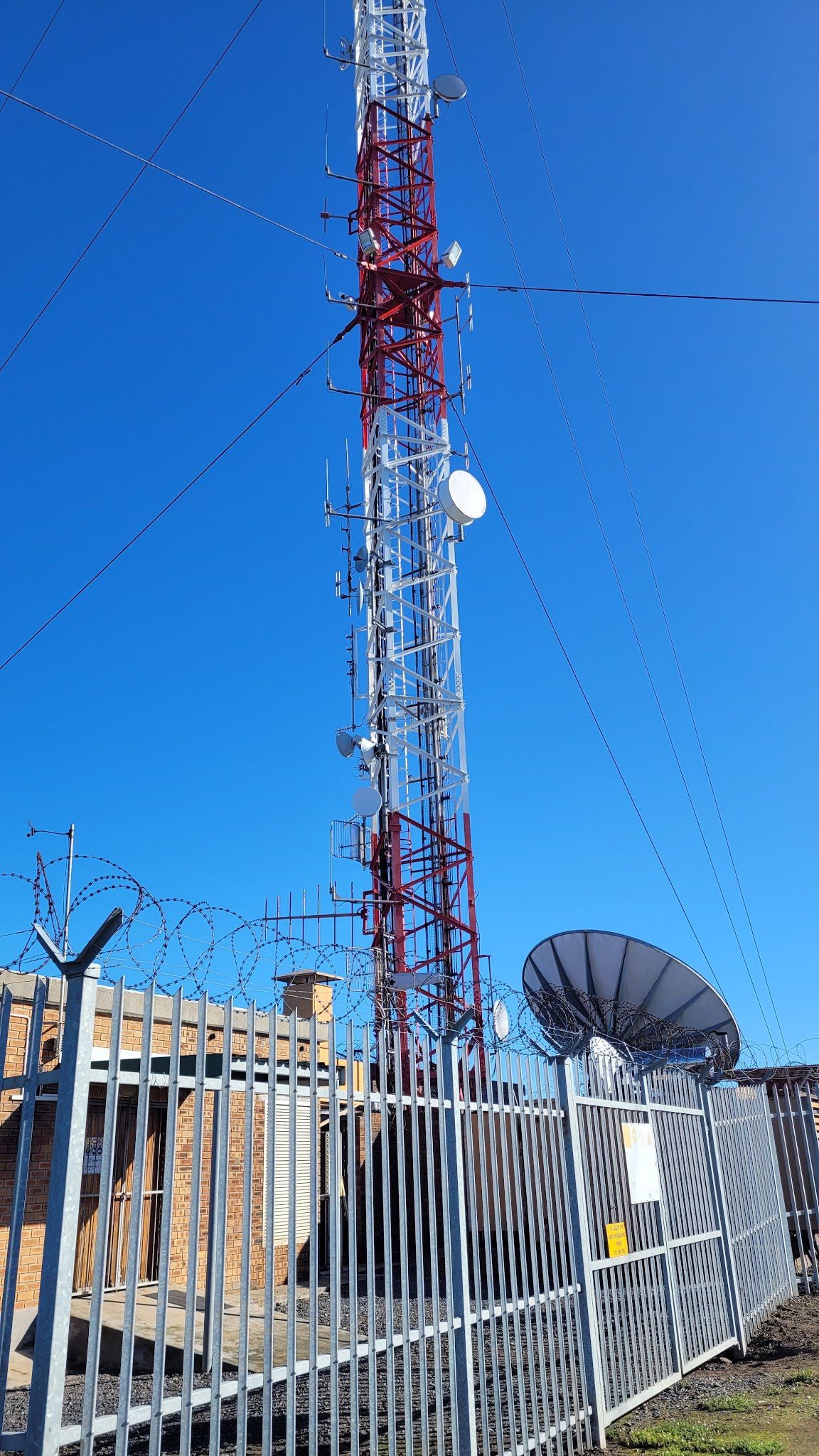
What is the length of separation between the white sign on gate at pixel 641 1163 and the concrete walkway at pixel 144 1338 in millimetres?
2620

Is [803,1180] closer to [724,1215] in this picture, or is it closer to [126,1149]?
[724,1215]

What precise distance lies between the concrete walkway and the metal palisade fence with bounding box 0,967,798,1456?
53 millimetres

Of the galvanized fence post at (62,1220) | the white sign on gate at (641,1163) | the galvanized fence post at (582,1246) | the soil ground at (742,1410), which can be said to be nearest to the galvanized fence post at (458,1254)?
the galvanized fence post at (582,1246)

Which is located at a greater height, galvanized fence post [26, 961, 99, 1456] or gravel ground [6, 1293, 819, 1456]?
galvanized fence post [26, 961, 99, 1456]

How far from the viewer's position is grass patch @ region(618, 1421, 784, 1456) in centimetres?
692

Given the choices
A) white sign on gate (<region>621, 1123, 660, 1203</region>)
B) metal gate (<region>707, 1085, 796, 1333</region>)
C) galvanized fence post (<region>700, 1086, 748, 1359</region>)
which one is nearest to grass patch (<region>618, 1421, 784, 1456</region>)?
white sign on gate (<region>621, 1123, 660, 1203</region>)

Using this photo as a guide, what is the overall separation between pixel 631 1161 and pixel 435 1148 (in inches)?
95.2

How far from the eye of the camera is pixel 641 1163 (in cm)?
891

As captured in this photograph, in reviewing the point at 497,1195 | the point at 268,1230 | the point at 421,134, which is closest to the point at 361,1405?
the point at 497,1195

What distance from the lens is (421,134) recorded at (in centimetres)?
2506

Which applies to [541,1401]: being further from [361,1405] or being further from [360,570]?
[360,570]

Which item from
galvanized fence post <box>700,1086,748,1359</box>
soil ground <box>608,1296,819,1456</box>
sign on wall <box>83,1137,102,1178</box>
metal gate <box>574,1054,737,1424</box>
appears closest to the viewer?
soil ground <box>608,1296,819,1456</box>

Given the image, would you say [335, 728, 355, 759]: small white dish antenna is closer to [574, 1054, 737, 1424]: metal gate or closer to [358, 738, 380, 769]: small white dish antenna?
[358, 738, 380, 769]: small white dish antenna

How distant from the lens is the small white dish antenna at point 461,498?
63.0ft
